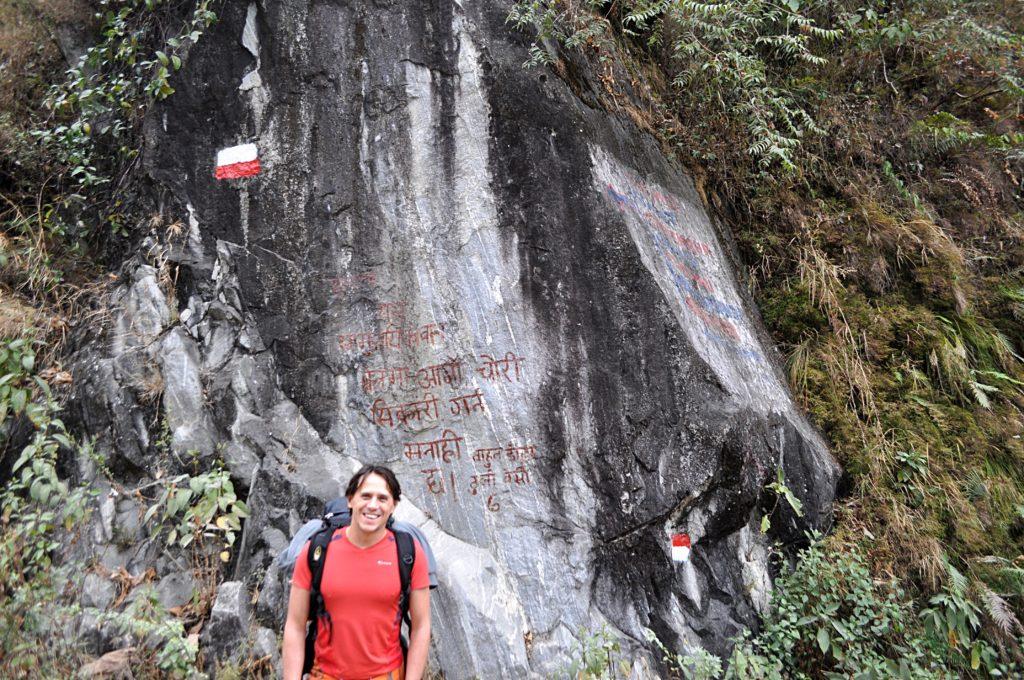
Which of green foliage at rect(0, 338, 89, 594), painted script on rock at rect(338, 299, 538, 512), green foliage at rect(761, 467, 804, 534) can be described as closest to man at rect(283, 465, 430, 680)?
painted script on rock at rect(338, 299, 538, 512)

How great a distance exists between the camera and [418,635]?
302 cm

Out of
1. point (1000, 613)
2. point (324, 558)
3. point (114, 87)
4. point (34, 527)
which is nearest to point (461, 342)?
point (324, 558)

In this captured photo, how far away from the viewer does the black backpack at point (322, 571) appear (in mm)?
2990

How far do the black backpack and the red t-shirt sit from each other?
0.02 m

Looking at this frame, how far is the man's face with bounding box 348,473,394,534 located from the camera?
9.81 ft

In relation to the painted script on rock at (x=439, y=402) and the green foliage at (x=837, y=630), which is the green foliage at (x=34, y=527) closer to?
the painted script on rock at (x=439, y=402)

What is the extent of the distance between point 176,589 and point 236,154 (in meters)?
3.10

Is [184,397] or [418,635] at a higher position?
[184,397]

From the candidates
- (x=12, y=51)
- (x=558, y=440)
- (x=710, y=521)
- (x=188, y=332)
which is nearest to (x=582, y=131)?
(x=558, y=440)

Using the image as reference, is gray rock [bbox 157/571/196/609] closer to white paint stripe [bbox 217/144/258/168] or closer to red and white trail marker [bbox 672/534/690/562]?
white paint stripe [bbox 217/144/258/168]

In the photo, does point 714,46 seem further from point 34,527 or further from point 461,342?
point 34,527

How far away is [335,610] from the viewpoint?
9.74 ft

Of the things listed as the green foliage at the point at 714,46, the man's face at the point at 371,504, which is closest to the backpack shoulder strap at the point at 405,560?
the man's face at the point at 371,504

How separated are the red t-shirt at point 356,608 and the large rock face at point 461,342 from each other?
1.37 meters
